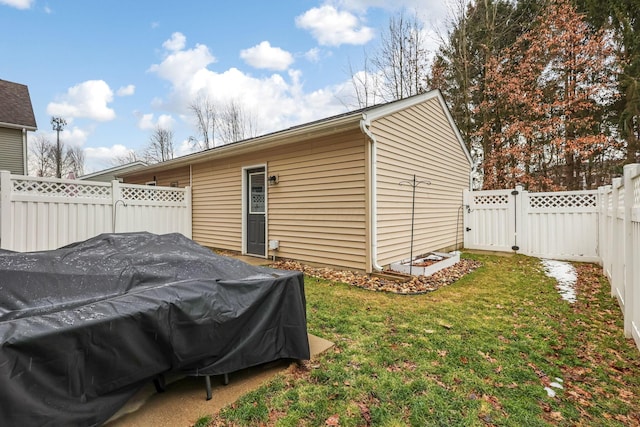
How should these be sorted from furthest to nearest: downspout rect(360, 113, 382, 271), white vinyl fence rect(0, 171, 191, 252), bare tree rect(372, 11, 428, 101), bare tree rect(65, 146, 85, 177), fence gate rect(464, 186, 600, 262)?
1. bare tree rect(65, 146, 85, 177)
2. bare tree rect(372, 11, 428, 101)
3. fence gate rect(464, 186, 600, 262)
4. white vinyl fence rect(0, 171, 191, 252)
5. downspout rect(360, 113, 382, 271)

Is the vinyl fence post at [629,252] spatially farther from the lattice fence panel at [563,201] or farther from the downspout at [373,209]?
the lattice fence panel at [563,201]

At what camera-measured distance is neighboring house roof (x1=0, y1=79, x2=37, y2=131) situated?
1173 centimetres

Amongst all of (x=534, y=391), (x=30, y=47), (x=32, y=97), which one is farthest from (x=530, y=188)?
(x=32, y=97)

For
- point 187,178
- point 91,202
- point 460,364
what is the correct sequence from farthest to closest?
point 187,178, point 91,202, point 460,364

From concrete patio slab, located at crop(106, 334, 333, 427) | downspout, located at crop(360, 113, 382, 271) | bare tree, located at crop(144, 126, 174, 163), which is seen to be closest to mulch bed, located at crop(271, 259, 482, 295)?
downspout, located at crop(360, 113, 382, 271)

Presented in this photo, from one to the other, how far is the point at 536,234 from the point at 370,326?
643 centimetres

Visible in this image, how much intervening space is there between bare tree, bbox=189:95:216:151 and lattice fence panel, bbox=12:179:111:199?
15.2 metres

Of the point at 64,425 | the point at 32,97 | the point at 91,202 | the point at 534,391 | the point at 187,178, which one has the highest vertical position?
the point at 32,97

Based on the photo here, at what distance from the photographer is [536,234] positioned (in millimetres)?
7523

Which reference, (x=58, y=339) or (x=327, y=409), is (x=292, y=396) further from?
(x=58, y=339)

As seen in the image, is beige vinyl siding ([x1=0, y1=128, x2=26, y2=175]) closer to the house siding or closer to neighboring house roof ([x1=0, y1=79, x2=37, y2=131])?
neighboring house roof ([x1=0, y1=79, x2=37, y2=131])

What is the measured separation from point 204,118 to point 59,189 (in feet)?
53.9

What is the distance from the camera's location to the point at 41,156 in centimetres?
2659

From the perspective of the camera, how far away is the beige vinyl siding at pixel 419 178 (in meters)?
5.82
